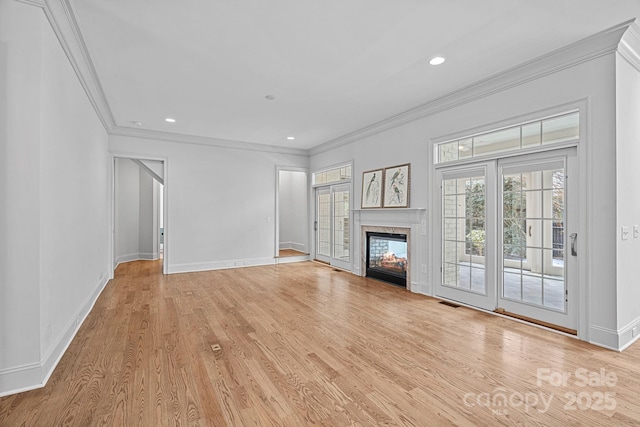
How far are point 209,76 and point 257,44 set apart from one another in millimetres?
965

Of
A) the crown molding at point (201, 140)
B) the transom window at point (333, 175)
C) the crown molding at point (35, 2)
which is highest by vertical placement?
the crown molding at point (201, 140)

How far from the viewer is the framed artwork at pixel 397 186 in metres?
4.77

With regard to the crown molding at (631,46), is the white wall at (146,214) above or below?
below

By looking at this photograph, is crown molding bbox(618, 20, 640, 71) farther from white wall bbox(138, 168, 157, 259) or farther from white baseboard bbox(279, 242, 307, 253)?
white wall bbox(138, 168, 157, 259)

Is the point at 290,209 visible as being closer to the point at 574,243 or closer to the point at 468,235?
the point at 468,235

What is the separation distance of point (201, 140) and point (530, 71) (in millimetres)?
5591

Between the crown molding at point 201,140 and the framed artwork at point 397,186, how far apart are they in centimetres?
292

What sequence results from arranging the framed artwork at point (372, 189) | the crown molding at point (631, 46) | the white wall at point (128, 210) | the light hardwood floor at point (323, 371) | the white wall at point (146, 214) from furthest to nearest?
the white wall at point (146, 214), the white wall at point (128, 210), the framed artwork at point (372, 189), the crown molding at point (631, 46), the light hardwood floor at point (323, 371)

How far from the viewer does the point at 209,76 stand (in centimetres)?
351

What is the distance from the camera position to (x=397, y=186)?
495 cm

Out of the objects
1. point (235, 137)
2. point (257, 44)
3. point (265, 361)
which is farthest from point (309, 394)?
point (235, 137)

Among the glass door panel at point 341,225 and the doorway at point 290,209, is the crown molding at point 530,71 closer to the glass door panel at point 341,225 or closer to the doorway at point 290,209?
the glass door panel at point 341,225

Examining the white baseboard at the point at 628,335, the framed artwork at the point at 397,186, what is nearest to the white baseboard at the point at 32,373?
the framed artwork at the point at 397,186

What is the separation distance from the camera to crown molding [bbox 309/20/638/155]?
267 cm
